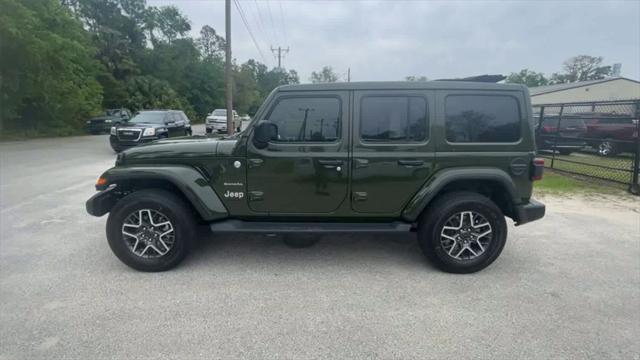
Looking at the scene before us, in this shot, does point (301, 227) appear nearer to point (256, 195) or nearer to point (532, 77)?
point (256, 195)

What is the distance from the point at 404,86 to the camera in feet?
11.7

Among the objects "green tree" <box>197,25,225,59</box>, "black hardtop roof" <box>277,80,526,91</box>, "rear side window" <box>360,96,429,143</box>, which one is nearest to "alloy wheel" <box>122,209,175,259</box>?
"black hardtop roof" <box>277,80,526,91</box>

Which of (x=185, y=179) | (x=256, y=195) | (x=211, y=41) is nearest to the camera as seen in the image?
(x=185, y=179)

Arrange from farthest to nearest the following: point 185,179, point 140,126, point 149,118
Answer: point 149,118
point 140,126
point 185,179

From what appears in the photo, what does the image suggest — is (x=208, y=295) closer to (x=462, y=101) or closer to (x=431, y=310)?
(x=431, y=310)

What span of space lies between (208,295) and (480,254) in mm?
2679

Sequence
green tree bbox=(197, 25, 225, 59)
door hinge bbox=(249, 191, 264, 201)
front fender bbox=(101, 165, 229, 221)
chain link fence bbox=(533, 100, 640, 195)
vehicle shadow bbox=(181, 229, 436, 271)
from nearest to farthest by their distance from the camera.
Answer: front fender bbox=(101, 165, 229, 221)
door hinge bbox=(249, 191, 264, 201)
vehicle shadow bbox=(181, 229, 436, 271)
chain link fence bbox=(533, 100, 640, 195)
green tree bbox=(197, 25, 225, 59)

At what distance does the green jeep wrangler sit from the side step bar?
2 centimetres

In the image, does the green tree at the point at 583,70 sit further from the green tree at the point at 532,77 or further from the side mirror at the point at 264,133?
the side mirror at the point at 264,133

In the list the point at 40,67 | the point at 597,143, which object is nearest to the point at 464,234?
the point at 597,143

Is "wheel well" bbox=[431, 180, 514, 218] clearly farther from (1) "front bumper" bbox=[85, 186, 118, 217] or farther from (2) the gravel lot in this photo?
(1) "front bumper" bbox=[85, 186, 118, 217]

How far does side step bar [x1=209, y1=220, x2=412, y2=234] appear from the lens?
3574 millimetres

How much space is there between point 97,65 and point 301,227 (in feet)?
97.1

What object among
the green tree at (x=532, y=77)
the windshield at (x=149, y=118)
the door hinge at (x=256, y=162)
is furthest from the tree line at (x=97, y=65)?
the green tree at (x=532, y=77)
